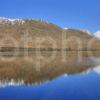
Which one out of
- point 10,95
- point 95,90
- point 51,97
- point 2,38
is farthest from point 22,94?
point 2,38

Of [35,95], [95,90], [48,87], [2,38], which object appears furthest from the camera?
[2,38]

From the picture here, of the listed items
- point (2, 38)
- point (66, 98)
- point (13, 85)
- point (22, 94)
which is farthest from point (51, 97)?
point (2, 38)

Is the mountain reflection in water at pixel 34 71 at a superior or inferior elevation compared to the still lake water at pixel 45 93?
superior

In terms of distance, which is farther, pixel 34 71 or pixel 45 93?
pixel 34 71

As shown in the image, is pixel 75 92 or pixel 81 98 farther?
pixel 75 92

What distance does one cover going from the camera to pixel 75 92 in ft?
53.1

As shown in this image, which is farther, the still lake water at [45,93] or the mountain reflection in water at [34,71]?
the mountain reflection in water at [34,71]

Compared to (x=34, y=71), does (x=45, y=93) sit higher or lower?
lower

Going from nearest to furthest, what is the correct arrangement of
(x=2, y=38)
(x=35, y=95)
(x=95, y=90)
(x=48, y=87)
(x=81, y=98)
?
(x=81, y=98)
(x=35, y=95)
(x=95, y=90)
(x=48, y=87)
(x=2, y=38)

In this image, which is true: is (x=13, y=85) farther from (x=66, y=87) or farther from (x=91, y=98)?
(x=91, y=98)

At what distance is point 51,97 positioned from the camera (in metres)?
14.6

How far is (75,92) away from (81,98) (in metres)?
1.77

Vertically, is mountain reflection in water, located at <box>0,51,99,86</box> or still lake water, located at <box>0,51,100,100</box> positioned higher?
mountain reflection in water, located at <box>0,51,99,86</box>

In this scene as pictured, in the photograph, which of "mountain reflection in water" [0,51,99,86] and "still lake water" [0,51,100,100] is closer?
Result: "still lake water" [0,51,100,100]
